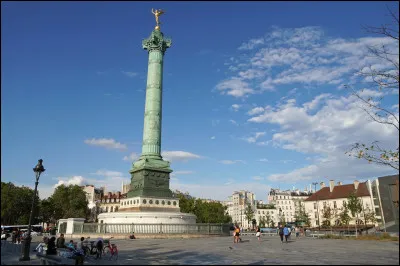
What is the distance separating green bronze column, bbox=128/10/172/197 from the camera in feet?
118

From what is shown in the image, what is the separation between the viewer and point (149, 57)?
41.7 metres

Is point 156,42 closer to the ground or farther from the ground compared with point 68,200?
farther from the ground

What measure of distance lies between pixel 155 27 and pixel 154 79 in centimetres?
859

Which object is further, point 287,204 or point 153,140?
point 287,204

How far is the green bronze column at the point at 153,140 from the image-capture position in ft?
118

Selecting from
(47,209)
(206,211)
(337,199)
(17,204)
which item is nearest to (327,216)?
(337,199)

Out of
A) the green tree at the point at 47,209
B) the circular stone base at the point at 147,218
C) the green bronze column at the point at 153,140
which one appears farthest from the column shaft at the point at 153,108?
the green tree at the point at 47,209

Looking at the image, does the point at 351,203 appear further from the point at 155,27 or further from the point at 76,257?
the point at 76,257

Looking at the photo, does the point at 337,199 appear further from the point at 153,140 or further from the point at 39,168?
the point at 39,168

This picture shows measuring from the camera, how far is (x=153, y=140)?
125 feet

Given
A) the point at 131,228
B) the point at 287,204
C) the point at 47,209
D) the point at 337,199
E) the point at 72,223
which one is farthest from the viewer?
the point at 287,204

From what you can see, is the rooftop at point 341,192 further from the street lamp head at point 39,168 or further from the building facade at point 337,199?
the street lamp head at point 39,168

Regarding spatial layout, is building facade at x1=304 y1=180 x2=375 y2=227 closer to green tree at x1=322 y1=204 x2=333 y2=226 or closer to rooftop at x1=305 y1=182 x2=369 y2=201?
rooftop at x1=305 y1=182 x2=369 y2=201

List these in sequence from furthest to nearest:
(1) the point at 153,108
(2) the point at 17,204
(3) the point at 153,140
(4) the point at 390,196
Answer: (2) the point at 17,204 → (1) the point at 153,108 → (3) the point at 153,140 → (4) the point at 390,196
